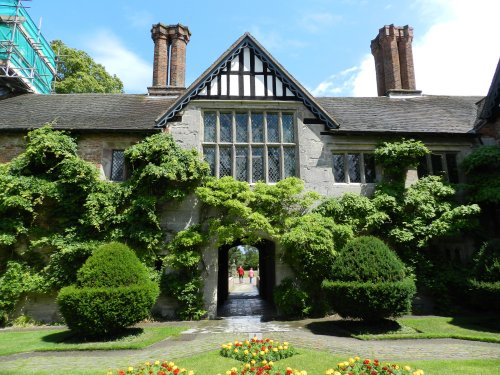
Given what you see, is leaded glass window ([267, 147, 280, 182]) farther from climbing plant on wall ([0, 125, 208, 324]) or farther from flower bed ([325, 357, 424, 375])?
flower bed ([325, 357, 424, 375])

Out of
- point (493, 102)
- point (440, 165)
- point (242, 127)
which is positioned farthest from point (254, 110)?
point (493, 102)

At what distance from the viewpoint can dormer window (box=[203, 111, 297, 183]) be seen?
1313 cm

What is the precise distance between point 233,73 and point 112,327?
33.6ft

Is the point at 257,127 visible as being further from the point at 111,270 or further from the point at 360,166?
the point at 111,270

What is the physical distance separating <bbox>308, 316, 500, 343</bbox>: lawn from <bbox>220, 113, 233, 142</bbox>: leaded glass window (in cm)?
742

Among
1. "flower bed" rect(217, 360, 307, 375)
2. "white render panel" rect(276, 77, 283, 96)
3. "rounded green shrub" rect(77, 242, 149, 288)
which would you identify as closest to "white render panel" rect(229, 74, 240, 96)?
"white render panel" rect(276, 77, 283, 96)

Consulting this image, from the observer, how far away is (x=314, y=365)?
20.0 feet

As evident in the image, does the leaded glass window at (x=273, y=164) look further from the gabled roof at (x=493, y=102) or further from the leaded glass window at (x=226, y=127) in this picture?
Result: the gabled roof at (x=493, y=102)

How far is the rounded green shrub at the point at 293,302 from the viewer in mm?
11414

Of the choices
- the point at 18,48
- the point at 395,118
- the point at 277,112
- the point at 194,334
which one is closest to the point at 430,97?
the point at 395,118

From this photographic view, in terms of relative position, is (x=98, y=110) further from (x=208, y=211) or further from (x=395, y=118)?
(x=395, y=118)

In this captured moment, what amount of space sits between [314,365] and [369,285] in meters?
3.21

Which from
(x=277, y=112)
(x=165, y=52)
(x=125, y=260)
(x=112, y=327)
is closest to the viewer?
(x=112, y=327)

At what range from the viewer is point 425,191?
41.5 feet
